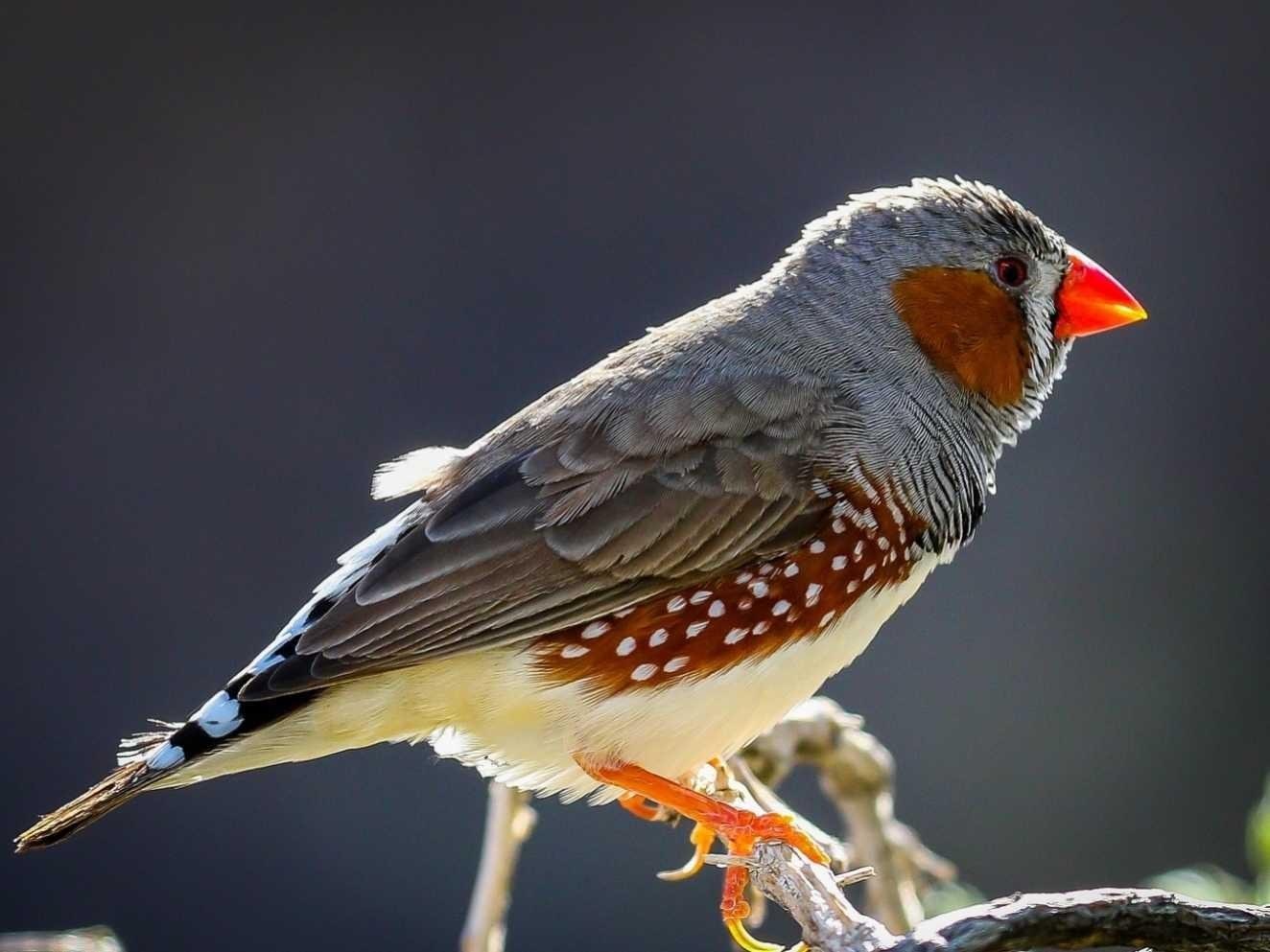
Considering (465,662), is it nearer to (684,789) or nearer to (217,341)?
(684,789)

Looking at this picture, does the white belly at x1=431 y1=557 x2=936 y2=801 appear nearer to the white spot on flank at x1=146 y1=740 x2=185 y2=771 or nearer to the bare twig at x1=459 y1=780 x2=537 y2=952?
the bare twig at x1=459 y1=780 x2=537 y2=952

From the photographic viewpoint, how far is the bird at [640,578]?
9.30ft

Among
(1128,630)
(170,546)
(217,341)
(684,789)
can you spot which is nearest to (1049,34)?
(1128,630)

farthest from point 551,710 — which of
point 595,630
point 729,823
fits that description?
point 729,823

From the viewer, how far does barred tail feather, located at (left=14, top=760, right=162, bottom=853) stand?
2.62 m

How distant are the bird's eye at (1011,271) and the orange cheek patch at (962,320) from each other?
0.9 inches

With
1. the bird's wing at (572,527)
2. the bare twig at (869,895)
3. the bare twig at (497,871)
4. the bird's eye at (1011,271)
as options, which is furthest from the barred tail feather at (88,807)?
the bird's eye at (1011,271)

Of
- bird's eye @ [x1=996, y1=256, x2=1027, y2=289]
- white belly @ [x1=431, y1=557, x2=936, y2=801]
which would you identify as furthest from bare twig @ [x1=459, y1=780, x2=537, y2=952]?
bird's eye @ [x1=996, y1=256, x2=1027, y2=289]

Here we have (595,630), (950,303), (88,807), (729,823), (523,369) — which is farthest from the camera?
(523,369)

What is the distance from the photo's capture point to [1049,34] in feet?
18.9

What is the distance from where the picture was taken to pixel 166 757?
2.72 meters

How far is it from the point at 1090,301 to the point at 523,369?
2.25 meters

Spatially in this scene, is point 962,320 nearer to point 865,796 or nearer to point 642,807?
point 865,796

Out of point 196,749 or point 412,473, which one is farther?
point 412,473
